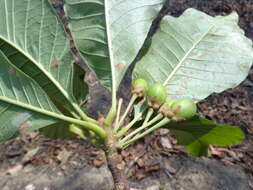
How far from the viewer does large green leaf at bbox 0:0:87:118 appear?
2.96 ft

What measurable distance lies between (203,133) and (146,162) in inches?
53.1

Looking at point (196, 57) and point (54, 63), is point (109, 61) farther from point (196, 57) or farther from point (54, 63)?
point (196, 57)

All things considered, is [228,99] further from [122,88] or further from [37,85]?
[37,85]

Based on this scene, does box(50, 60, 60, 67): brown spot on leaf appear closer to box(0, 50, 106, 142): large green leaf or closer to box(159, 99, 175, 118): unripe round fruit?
box(0, 50, 106, 142): large green leaf

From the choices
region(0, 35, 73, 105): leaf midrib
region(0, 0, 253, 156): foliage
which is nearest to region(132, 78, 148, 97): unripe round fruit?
region(0, 0, 253, 156): foliage

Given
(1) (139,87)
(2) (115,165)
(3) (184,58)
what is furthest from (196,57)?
(2) (115,165)

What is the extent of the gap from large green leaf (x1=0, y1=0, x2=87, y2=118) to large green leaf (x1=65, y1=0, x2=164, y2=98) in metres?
0.08

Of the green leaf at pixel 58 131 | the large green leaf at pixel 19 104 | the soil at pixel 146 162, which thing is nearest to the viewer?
the large green leaf at pixel 19 104

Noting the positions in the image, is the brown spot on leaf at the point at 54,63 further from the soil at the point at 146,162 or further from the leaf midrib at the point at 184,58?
the soil at the point at 146,162

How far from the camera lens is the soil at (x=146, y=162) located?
2.20 m

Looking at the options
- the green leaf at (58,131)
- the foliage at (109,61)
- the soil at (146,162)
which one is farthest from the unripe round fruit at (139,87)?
the soil at (146,162)

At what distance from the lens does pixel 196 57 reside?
109 centimetres

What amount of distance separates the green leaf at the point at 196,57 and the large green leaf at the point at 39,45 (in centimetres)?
30

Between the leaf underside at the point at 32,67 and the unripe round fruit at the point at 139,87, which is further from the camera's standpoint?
the unripe round fruit at the point at 139,87
